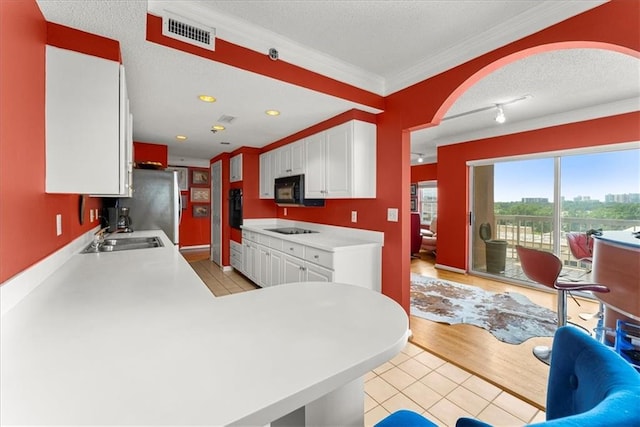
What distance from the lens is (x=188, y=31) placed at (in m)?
1.71

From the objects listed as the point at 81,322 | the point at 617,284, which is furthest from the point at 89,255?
the point at 617,284

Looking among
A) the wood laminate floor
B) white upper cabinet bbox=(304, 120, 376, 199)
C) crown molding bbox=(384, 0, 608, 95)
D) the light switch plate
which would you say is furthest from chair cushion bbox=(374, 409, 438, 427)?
crown molding bbox=(384, 0, 608, 95)

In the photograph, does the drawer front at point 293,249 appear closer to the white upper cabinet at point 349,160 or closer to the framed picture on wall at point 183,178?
the white upper cabinet at point 349,160

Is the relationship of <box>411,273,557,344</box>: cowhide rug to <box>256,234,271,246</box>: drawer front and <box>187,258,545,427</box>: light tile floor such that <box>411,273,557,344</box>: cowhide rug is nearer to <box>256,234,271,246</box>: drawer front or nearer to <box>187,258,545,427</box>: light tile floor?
<box>187,258,545,427</box>: light tile floor

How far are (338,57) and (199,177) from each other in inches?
252

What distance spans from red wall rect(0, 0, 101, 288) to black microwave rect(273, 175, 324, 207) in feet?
7.92

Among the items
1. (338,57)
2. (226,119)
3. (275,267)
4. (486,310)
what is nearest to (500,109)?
(338,57)

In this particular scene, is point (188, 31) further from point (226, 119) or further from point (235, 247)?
point (235, 247)

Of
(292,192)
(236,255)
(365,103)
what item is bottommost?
(236,255)

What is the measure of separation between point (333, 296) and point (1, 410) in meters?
0.89

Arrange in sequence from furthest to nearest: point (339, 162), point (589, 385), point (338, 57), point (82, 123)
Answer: point (339, 162) → point (338, 57) → point (82, 123) → point (589, 385)

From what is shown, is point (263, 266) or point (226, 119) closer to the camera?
point (226, 119)

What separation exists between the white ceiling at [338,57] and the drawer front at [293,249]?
144 cm

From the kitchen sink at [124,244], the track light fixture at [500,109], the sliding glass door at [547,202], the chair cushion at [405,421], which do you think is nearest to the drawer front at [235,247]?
the kitchen sink at [124,244]
